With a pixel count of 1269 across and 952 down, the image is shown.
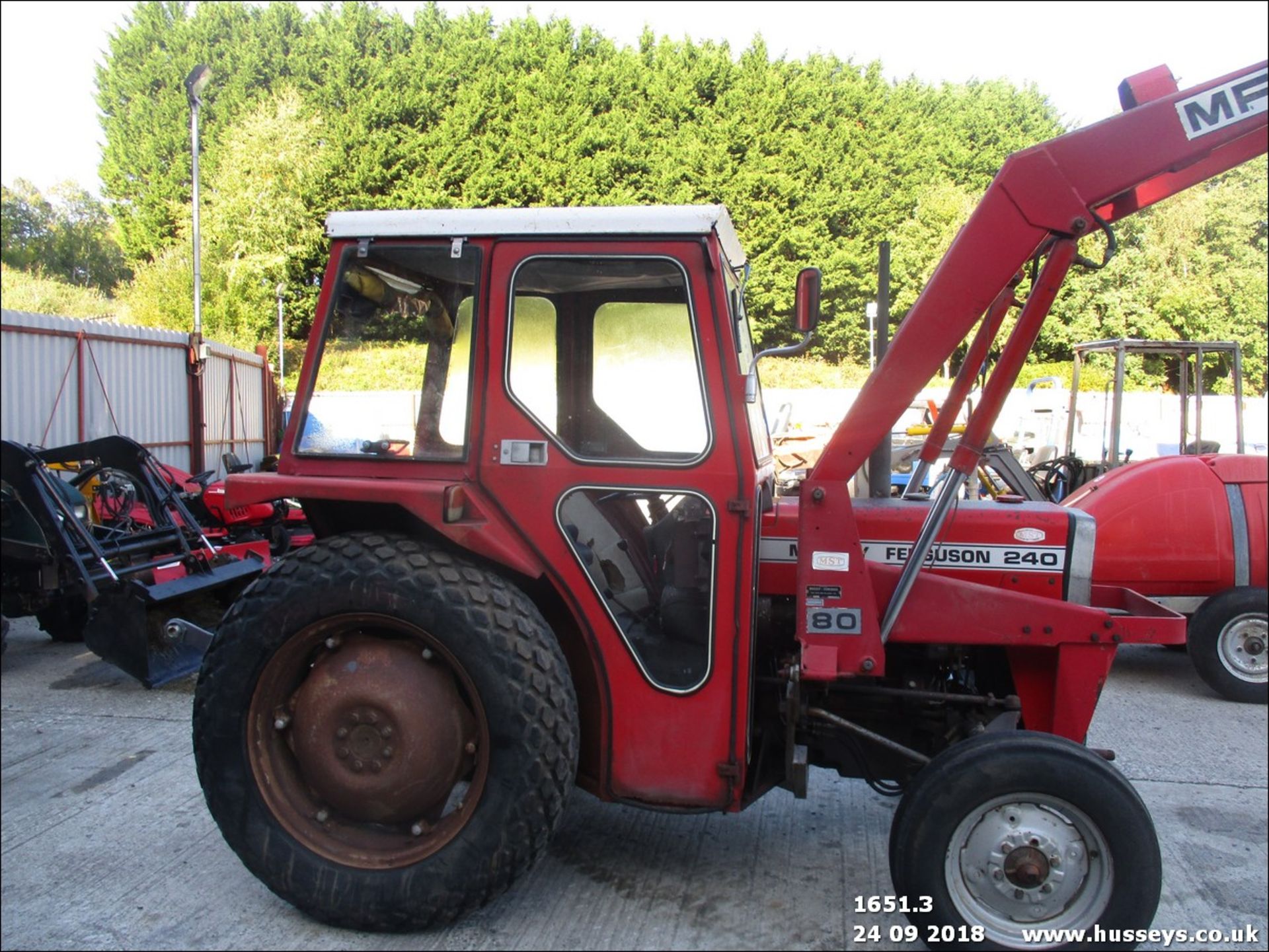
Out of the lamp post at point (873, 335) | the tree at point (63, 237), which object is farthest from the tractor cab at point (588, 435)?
the tree at point (63, 237)

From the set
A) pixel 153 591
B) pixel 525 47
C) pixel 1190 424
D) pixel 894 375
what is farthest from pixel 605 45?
pixel 894 375

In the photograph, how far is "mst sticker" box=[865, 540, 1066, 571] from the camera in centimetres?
321

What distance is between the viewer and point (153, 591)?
578cm

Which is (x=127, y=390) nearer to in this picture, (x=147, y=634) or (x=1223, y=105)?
(x=147, y=634)

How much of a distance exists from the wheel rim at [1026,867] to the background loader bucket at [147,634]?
4.15 metres

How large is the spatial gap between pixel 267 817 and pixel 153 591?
3309mm

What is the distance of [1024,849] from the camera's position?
274cm

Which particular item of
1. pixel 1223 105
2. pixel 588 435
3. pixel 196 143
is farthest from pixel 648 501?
pixel 196 143

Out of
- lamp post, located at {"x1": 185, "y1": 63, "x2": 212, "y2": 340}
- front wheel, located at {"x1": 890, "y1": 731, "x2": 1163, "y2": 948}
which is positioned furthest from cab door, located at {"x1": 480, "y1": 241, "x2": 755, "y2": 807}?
lamp post, located at {"x1": 185, "y1": 63, "x2": 212, "y2": 340}

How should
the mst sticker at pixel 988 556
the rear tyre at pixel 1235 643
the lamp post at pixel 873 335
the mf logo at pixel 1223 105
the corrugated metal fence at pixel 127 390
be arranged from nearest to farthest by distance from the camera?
1. the mf logo at pixel 1223 105
2. the mst sticker at pixel 988 556
3. the lamp post at pixel 873 335
4. the rear tyre at pixel 1235 643
5. the corrugated metal fence at pixel 127 390

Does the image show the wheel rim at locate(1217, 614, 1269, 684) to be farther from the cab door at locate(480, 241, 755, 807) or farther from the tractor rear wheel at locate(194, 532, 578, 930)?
the tractor rear wheel at locate(194, 532, 578, 930)

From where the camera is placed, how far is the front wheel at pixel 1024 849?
2666 millimetres

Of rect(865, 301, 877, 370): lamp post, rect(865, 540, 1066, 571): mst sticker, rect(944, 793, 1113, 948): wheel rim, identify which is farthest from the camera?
rect(865, 301, 877, 370): lamp post

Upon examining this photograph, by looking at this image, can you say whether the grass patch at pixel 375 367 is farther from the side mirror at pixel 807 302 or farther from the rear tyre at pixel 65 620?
the rear tyre at pixel 65 620
